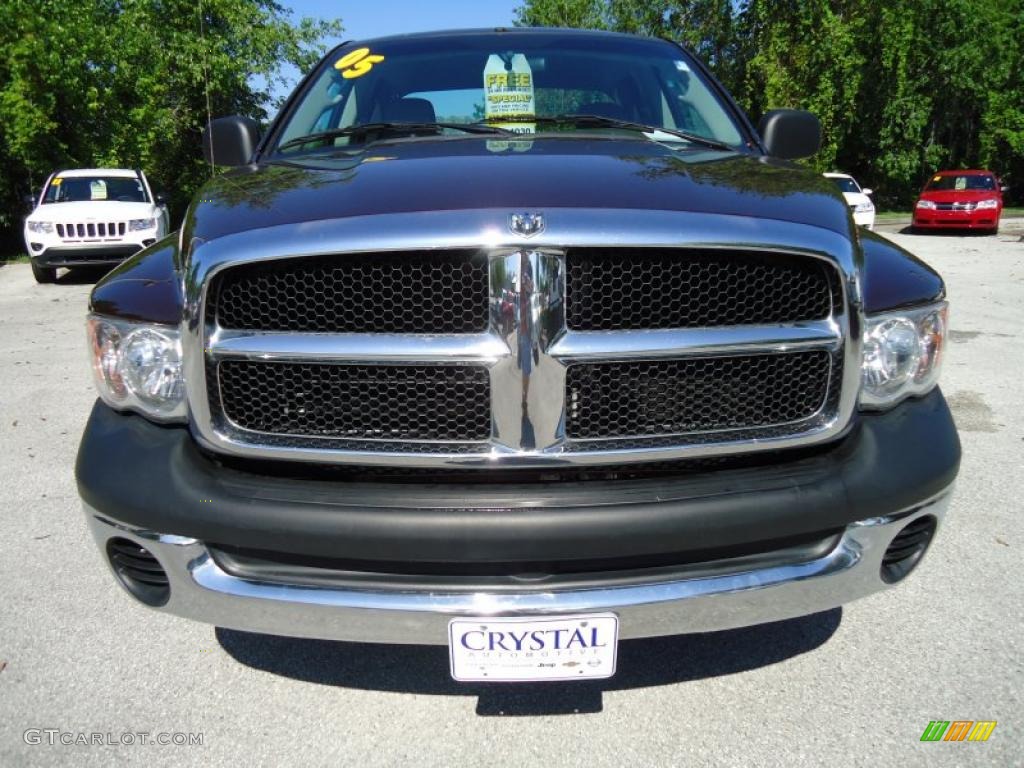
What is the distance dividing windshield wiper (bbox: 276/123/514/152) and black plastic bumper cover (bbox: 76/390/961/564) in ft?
4.47

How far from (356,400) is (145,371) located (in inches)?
22.5

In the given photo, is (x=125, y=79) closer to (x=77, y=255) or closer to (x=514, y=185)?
(x=77, y=255)

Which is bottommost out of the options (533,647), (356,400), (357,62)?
(533,647)

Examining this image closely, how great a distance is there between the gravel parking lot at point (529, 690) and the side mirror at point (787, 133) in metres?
1.69

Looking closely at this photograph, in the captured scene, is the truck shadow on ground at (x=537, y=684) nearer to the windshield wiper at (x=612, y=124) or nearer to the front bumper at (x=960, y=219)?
the windshield wiper at (x=612, y=124)

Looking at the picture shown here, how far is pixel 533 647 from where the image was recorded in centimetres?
187

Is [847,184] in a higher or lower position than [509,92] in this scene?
lower

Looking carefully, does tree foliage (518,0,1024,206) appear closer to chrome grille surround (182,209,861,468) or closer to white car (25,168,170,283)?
white car (25,168,170,283)

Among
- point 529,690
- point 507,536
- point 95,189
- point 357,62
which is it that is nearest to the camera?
point 507,536

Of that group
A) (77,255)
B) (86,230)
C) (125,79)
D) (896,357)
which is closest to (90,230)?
(86,230)

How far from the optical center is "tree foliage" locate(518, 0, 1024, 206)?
28.2m

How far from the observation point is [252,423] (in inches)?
75.9

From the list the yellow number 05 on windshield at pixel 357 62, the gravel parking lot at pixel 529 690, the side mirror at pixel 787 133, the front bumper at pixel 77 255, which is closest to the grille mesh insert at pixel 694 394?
the gravel parking lot at pixel 529 690

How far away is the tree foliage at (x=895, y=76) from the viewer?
28.2 m
